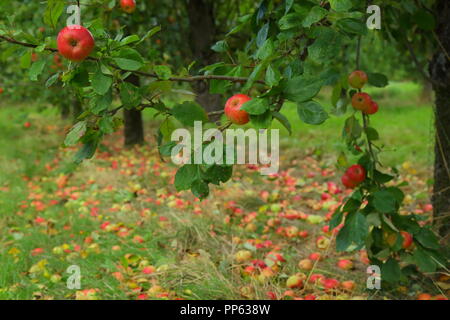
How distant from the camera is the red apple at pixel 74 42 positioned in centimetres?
117

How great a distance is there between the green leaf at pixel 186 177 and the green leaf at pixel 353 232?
2.91 ft

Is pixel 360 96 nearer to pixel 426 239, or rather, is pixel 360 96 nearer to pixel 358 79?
pixel 358 79

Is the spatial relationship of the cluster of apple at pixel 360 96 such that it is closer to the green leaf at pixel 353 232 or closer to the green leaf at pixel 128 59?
the green leaf at pixel 353 232

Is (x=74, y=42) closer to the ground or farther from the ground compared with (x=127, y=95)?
farther from the ground

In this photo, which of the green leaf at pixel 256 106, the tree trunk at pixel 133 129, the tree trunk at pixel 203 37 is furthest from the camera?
the tree trunk at pixel 133 129

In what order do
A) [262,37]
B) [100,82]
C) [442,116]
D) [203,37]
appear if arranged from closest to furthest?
[100,82] → [262,37] → [442,116] → [203,37]

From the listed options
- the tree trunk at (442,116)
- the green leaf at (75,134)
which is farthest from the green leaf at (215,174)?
the tree trunk at (442,116)

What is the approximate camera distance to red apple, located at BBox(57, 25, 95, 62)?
117cm

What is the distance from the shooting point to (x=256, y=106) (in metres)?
1.11

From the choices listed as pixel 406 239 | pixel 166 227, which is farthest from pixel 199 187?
→ pixel 166 227

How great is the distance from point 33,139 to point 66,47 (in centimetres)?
665

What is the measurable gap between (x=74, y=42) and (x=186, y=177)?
0.47 metres

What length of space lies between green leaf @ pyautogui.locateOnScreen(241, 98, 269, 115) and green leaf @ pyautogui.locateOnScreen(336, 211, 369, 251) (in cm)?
96
